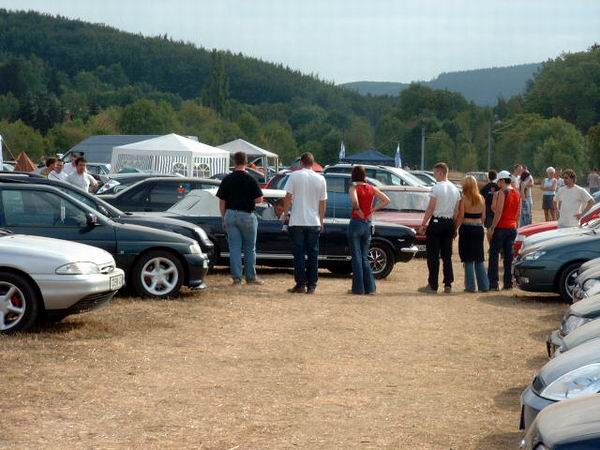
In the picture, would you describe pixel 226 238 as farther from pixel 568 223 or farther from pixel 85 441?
pixel 85 441

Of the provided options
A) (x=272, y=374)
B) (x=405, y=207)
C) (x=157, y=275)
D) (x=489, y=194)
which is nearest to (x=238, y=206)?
(x=157, y=275)

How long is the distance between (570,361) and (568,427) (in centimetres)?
198

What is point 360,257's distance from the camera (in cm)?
1554

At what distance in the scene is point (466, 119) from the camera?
142 m

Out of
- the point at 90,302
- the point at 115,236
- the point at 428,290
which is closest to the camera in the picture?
the point at 90,302

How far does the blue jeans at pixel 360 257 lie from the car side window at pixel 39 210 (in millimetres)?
3947

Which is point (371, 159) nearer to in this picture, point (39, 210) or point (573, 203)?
point (573, 203)

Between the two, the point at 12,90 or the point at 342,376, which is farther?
the point at 12,90

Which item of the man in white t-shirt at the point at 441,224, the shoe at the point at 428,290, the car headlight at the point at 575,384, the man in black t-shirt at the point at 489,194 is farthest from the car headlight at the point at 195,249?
the man in black t-shirt at the point at 489,194

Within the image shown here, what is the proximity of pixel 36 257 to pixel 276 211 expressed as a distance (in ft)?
23.9

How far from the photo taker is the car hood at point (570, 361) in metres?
6.68

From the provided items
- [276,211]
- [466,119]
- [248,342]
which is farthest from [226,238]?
[466,119]

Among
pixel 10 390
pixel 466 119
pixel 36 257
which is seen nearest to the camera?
pixel 10 390

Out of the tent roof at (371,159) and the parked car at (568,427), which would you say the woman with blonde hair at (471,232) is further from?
the tent roof at (371,159)
